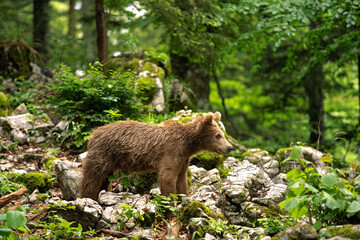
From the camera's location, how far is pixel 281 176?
743 centimetres

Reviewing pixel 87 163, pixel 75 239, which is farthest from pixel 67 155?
pixel 75 239

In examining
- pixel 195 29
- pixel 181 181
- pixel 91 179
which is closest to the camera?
pixel 91 179

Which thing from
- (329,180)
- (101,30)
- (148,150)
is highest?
(101,30)

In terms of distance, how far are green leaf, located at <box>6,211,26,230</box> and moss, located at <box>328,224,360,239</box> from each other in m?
3.57

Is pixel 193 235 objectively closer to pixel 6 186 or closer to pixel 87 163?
pixel 87 163

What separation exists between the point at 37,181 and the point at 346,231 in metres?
5.10

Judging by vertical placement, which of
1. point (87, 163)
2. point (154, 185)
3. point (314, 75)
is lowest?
point (154, 185)

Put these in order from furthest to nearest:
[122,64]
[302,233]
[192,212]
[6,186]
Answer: [122,64], [6,186], [192,212], [302,233]

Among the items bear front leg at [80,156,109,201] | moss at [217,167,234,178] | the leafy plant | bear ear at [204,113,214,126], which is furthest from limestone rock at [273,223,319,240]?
moss at [217,167,234,178]

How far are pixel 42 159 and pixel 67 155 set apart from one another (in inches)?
23.1

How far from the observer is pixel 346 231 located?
13.8 ft

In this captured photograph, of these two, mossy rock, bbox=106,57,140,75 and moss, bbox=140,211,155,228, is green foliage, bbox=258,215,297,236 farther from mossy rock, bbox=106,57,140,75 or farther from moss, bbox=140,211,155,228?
mossy rock, bbox=106,57,140,75

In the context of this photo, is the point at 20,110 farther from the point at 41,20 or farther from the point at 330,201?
the point at 330,201

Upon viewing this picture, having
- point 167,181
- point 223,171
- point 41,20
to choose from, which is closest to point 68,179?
point 167,181
